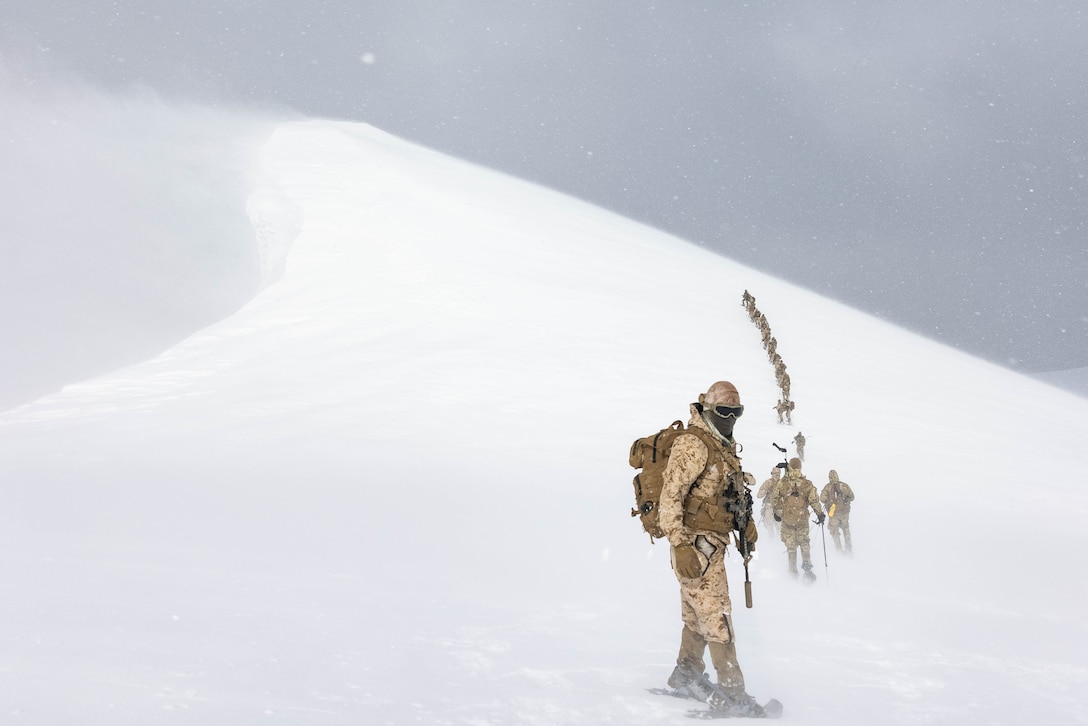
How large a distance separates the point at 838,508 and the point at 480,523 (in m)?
4.88

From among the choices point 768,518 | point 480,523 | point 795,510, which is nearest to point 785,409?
point 768,518

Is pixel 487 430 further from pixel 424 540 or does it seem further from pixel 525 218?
pixel 525 218

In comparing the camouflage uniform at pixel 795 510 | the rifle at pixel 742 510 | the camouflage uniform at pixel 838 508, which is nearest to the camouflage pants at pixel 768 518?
the camouflage uniform at pixel 838 508

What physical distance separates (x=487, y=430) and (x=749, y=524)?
10418 millimetres

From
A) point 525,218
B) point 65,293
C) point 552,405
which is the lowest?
point 552,405

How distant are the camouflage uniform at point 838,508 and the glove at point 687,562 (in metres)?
7.19

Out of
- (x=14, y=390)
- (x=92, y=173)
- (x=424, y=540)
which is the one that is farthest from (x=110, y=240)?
(x=424, y=540)

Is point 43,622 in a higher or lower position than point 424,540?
lower

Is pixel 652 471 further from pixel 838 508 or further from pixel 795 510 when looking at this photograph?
pixel 838 508

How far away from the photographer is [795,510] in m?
10.1

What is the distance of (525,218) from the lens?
39031 millimetres

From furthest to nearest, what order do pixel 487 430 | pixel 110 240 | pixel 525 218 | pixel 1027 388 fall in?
pixel 525 218
pixel 110 240
pixel 1027 388
pixel 487 430

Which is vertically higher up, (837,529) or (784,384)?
(784,384)

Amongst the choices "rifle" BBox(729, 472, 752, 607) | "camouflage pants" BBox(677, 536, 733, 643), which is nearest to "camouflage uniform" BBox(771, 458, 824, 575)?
"rifle" BBox(729, 472, 752, 607)
